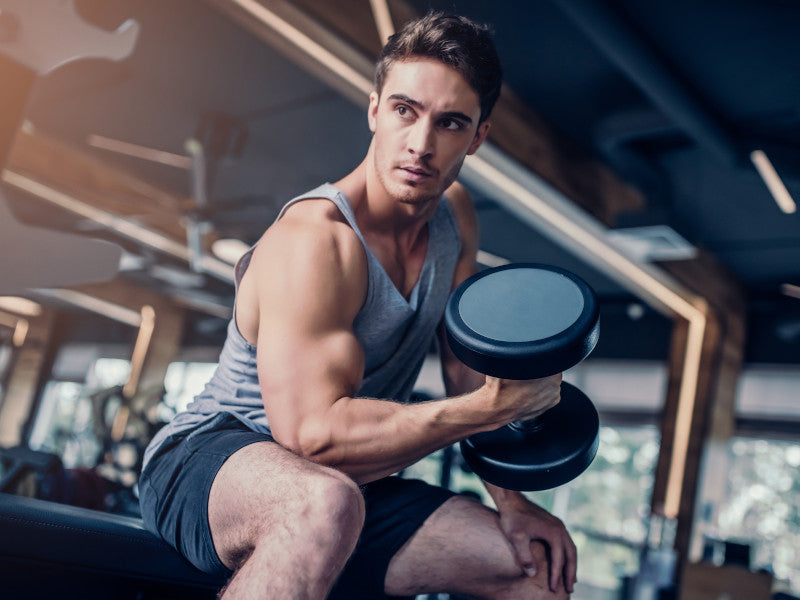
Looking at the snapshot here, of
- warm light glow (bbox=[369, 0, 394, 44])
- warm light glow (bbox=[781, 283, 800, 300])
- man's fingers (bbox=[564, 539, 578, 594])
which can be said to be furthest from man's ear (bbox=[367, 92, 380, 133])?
warm light glow (bbox=[781, 283, 800, 300])

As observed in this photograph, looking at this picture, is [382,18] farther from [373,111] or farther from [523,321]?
[523,321]

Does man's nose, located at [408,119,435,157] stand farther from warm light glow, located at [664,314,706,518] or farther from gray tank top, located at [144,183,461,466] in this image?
warm light glow, located at [664,314,706,518]

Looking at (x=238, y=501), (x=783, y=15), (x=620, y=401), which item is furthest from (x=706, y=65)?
(x=620, y=401)

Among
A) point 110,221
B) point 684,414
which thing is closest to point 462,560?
point 684,414

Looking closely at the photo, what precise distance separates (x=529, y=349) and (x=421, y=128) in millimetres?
511

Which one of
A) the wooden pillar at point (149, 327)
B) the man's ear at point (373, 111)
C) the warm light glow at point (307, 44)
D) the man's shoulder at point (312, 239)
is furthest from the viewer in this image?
the wooden pillar at point (149, 327)

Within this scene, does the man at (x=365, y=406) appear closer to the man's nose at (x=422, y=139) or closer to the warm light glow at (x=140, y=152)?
the man's nose at (x=422, y=139)

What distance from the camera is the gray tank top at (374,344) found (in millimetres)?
1324

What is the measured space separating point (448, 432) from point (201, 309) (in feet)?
31.1

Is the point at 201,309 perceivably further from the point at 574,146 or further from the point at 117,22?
the point at 117,22

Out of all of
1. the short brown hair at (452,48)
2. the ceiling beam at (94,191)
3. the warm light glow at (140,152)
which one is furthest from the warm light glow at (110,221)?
the short brown hair at (452,48)

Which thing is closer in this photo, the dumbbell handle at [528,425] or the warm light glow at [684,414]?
the dumbbell handle at [528,425]

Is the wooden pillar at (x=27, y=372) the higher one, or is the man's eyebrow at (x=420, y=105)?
the man's eyebrow at (x=420, y=105)

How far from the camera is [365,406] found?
43.7 inches
